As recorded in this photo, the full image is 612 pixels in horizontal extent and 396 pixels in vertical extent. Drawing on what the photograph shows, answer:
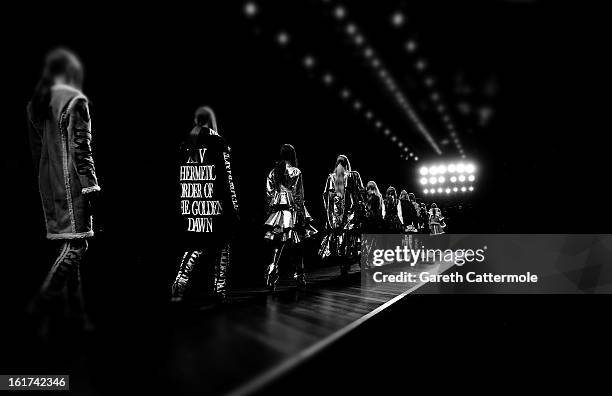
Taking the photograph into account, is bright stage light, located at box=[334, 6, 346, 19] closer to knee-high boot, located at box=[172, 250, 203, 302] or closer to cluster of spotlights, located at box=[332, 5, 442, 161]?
cluster of spotlights, located at box=[332, 5, 442, 161]

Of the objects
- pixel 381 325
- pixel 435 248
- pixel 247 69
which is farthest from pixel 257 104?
pixel 435 248

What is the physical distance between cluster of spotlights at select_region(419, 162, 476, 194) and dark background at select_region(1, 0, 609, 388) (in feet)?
25.2

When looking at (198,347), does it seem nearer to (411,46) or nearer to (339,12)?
(339,12)

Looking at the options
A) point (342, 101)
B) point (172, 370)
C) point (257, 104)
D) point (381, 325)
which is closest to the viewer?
point (172, 370)

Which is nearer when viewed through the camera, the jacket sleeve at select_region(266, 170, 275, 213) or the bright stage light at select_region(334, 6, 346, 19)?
the jacket sleeve at select_region(266, 170, 275, 213)

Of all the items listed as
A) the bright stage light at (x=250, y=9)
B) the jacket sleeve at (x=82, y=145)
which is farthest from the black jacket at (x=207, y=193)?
the bright stage light at (x=250, y=9)

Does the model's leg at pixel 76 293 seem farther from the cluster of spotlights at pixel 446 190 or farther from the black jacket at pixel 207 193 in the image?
the cluster of spotlights at pixel 446 190

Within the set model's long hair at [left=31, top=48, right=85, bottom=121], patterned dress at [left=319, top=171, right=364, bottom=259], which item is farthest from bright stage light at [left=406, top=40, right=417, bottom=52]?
model's long hair at [left=31, top=48, right=85, bottom=121]

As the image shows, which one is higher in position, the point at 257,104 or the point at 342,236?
the point at 257,104

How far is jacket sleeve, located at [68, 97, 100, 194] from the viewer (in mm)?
2121

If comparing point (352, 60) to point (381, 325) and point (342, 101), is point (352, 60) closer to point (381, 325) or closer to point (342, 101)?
point (342, 101)

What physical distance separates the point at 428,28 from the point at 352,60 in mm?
1594

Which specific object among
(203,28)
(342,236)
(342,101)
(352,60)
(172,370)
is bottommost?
(172,370)

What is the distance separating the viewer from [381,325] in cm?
323
